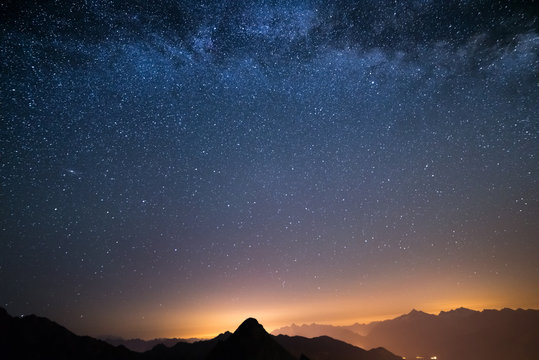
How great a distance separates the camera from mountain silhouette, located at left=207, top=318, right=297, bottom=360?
156ft

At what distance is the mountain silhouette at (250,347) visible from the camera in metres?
47.5

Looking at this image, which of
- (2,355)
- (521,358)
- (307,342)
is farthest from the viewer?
(521,358)

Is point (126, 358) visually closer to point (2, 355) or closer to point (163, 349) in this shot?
point (2, 355)

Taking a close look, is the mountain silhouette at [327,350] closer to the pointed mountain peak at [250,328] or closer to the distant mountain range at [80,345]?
the distant mountain range at [80,345]

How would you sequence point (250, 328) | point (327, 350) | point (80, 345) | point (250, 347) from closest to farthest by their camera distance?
point (250, 347)
point (250, 328)
point (80, 345)
point (327, 350)

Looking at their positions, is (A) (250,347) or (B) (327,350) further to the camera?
(B) (327,350)

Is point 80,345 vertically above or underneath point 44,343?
underneath

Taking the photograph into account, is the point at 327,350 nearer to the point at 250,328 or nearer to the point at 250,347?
the point at 250,328

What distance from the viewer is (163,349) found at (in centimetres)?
9956

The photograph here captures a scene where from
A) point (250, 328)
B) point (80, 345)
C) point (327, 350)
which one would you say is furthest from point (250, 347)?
point (327, 350)

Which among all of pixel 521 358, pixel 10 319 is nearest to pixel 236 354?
pixel 10 319

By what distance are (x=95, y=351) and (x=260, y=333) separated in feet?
148

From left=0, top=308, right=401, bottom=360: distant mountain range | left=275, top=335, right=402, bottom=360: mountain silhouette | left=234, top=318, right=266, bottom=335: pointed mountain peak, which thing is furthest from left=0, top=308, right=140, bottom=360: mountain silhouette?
left=275, top=335, right=402, bottom=360: mountain silhouette

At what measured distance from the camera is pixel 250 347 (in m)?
48.8
